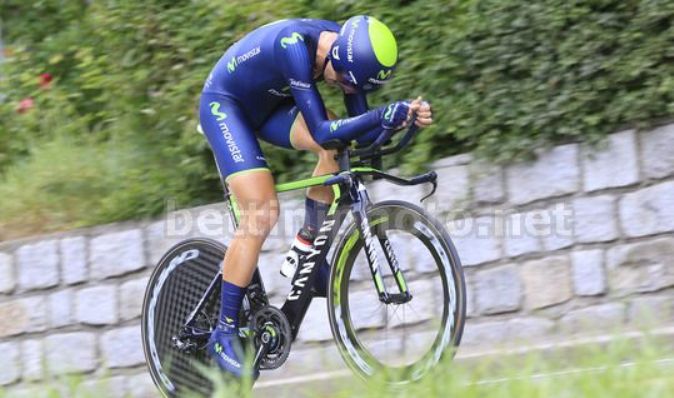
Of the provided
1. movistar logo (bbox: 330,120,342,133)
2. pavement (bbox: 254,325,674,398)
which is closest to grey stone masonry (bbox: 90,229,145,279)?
pavement (bbox: 254,325,674,398)

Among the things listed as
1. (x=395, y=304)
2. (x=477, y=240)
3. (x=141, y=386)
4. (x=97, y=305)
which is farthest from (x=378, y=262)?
(x=97, y=305)

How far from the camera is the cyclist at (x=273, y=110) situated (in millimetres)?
5332

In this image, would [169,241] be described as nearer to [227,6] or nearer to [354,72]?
[227,6]

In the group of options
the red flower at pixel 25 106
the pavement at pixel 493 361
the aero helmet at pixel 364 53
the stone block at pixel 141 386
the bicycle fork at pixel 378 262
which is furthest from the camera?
the red flower at pixel 25 106

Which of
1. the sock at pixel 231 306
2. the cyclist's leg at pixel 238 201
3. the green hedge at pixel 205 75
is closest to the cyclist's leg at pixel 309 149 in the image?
the cyclist's leg at pixel 238 201

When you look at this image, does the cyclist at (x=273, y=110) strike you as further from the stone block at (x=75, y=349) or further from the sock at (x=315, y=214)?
the stone block at (x=75, y=349)

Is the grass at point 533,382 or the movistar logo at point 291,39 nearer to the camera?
the grass at point 533,382

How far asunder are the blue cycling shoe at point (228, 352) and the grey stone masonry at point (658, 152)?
2.44 m

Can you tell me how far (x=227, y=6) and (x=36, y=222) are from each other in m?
2.00

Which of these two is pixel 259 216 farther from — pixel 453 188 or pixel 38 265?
pixel 38 265

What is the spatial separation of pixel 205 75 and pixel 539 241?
2.50m

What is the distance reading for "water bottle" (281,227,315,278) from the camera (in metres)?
5.77

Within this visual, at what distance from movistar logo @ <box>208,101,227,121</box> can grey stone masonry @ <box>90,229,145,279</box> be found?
6.86 feet

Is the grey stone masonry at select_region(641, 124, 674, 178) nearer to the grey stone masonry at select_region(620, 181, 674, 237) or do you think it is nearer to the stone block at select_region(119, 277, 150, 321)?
the grey stone masonry at select_region(620, 181, 674, 237)
